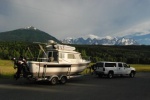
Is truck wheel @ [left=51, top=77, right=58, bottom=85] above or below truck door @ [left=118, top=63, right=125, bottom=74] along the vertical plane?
below

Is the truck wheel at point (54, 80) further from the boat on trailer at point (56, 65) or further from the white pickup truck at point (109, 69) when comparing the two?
the white pickup truck at point (109, 69)

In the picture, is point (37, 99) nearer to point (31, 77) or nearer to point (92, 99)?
point (92, 99)

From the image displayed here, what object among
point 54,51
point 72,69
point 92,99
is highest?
point 54,51

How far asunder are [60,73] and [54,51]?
218cm

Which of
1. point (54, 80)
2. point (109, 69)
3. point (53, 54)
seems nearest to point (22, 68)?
point (54, 80)

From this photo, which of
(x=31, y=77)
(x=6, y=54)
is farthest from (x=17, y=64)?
(x=6, y=54)

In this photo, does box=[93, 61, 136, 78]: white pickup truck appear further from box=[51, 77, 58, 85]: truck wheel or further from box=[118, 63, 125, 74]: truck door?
box=[51, 77, 58, 85]: truck wheel

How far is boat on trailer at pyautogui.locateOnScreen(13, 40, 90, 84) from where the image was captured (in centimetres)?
2130

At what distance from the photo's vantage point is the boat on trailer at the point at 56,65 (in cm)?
2130

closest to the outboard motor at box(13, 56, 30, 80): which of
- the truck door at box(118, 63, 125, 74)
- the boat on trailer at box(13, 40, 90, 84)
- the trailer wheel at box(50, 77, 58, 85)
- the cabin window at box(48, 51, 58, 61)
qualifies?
the boat on trailer at box(13, 40, 90, 84)

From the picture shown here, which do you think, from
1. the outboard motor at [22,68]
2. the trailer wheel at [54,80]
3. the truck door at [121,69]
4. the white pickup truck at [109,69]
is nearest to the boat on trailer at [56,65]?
the trailer wheel at [54,80]

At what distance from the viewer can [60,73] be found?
76.7 feet

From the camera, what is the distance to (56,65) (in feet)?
75.4

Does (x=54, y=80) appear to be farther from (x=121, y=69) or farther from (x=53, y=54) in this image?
(x=121, y=69)
